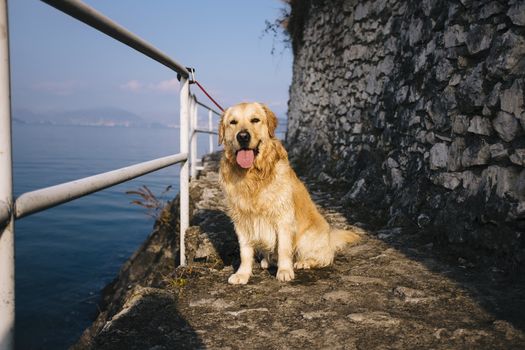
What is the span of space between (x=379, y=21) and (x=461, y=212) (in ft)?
12.4

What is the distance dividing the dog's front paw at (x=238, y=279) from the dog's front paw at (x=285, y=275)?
26cm

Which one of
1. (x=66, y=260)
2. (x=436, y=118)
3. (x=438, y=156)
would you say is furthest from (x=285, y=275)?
(x=66, y=260)

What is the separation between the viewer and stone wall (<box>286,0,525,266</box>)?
2.96m

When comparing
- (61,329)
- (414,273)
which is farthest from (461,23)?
(61,329)

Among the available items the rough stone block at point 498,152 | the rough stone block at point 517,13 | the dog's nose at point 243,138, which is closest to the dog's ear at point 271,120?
the dog's nose at point 243,138

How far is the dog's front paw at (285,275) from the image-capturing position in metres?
3.04

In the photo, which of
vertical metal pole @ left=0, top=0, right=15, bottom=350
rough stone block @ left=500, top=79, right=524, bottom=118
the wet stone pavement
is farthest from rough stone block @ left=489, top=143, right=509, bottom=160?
vertical metal pole @ left=0, top=0, right=15, bottom=350

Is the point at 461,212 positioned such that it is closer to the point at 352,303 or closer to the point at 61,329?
the point at 352,303

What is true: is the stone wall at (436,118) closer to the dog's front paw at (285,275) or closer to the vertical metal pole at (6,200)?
the dog's front paw at (285,275)

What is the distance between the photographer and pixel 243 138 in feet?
10.8

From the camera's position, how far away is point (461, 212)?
343 centimetres

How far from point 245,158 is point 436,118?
2076 mm

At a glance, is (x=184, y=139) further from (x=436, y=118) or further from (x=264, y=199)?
(x=436, y=118)

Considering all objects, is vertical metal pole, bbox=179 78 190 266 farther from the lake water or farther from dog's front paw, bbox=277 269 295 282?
the lake water
